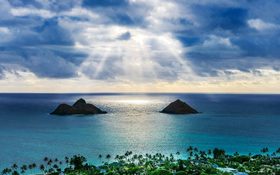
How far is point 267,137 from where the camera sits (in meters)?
186

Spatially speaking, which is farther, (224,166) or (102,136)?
(102,136)

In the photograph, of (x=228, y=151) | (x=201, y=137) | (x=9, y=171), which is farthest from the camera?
(x=201, y=137)

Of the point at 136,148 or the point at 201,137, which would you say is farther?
the point at 201,137

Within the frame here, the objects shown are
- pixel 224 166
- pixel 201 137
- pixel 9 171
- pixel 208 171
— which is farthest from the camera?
pixel 201 137

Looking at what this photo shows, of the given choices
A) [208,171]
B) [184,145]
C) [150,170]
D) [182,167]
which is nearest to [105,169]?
[150,170]

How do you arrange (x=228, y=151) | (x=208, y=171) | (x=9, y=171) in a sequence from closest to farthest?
1. (x=208, y=171)
2. (x=9, y=171)
3. (x=228, y=151)

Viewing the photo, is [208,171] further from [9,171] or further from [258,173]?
[9,171]

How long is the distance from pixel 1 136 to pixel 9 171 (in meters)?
83.6

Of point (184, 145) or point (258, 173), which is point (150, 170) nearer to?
point (258, 173)

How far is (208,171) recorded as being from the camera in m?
85.8

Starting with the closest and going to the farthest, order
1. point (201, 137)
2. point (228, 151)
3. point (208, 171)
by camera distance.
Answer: point (208, 171)
point (228, 151)
point (201, 137)

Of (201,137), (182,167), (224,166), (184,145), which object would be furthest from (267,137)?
(182,167)

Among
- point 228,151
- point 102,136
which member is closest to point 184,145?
point 228,151

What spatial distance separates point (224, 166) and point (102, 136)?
319ft
